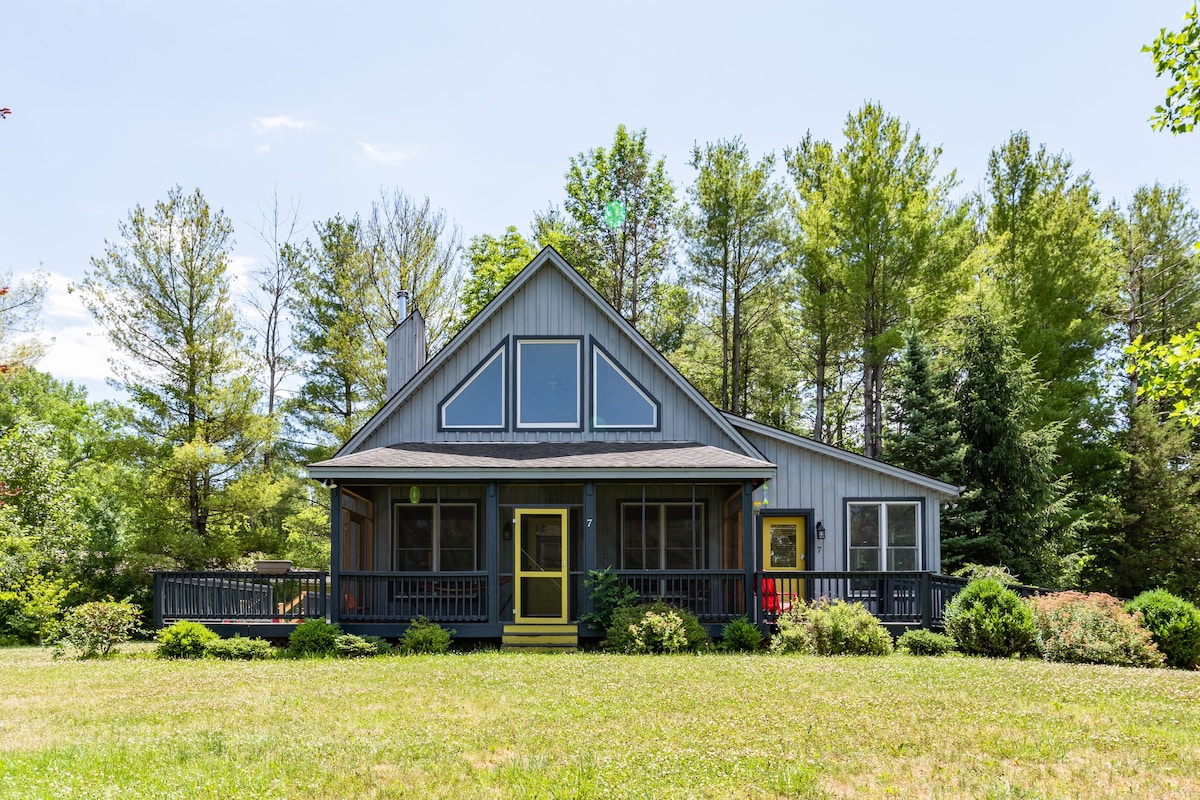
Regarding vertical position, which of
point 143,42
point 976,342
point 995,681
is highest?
point 143,42

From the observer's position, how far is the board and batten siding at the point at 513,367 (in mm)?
17281

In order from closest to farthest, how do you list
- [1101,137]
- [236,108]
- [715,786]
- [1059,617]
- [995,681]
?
[715,786]
[995,681]
[1059,617]
[236,108]
[1101,137]

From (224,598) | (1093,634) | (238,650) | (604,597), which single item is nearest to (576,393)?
(604,597)

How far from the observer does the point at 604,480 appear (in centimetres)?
1545

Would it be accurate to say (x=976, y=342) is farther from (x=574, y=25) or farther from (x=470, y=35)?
(x=470, y=35)

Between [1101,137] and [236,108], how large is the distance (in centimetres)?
2215

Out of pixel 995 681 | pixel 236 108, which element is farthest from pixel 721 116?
pixel 995 681

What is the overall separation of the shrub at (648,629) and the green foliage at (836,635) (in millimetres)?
1278

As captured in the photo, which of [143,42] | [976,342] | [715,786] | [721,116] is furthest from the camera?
[721,116]

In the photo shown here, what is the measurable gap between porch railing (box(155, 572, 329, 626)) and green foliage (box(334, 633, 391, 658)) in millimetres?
979

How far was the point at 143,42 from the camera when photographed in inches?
573

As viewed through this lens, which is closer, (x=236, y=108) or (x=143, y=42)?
(x=143, y=42)

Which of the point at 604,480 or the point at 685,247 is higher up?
the point at 685,247

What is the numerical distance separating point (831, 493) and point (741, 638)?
4.51 metres
